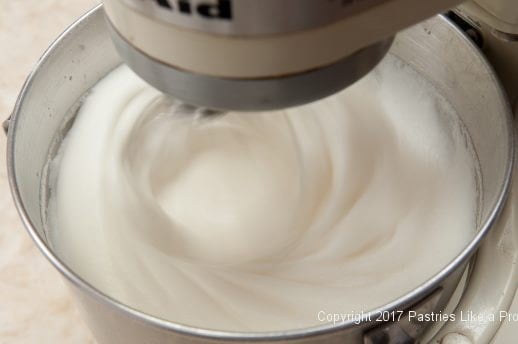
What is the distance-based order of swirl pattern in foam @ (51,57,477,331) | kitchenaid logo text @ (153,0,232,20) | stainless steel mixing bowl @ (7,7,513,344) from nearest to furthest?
kitchenaid logo text @ (153,0,232,20) → stainless steel mixing bowl @ (7,7,513,344) → swirl pattern in foam @ (51,57,477,331)

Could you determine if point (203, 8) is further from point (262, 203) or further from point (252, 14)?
point (262, 203)

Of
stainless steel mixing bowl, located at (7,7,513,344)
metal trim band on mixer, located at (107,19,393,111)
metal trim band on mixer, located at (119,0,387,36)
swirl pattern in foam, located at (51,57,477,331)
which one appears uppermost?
metal trim band on mixer, located at (119,0,387,36)

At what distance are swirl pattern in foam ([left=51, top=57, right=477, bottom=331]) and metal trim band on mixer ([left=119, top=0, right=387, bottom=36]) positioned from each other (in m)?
0.35

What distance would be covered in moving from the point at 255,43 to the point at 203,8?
3 cm

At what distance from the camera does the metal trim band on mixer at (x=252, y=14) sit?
0.33 meters

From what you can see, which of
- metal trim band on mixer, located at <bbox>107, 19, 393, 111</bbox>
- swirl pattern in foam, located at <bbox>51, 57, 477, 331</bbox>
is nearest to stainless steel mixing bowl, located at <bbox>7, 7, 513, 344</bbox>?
swirl pattern in foam, located at <bbox>51, 57, 477, 331</bbox>

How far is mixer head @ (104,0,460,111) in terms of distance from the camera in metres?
0.34

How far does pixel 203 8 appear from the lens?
0.33 metres

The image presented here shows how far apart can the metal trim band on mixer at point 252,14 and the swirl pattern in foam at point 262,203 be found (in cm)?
35

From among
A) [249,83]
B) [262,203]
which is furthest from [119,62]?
[249,83]

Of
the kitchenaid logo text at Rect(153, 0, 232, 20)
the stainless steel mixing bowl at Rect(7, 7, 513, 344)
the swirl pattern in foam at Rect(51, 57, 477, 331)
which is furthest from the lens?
the swirl pattern in foam at Rect(51, 57, 477, 331)

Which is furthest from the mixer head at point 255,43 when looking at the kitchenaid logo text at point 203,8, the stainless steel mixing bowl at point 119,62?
the stainless steel mixing bowl at point 119,62

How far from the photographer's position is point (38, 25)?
1.02 metres

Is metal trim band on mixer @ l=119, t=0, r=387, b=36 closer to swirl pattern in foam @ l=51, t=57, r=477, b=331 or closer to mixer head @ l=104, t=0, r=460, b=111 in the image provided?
mixer head @ l=104, t=0, r=460, b=111
